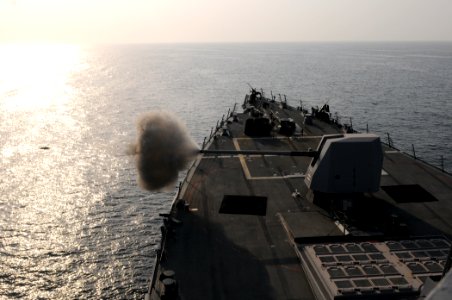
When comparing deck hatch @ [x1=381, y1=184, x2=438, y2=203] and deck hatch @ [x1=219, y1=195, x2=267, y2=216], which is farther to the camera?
deck hatch @ [x1=381, y1=184, x2=438, y2=203]

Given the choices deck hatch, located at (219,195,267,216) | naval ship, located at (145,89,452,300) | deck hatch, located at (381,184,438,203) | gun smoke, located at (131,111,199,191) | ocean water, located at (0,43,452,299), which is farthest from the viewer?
ocean water, located at (0,43,452,299)

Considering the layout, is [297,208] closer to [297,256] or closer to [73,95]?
[297,256]

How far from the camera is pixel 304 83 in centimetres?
13175

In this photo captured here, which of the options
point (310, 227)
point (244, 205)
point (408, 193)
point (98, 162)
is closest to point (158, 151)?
point (244, 205)

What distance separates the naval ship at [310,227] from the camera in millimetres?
15234

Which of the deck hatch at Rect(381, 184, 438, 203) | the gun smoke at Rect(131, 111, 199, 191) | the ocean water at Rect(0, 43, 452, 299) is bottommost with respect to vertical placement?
the ocean water at Rect(0, 43, 452, 299)

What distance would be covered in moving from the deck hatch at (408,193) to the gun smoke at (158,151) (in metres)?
13.2

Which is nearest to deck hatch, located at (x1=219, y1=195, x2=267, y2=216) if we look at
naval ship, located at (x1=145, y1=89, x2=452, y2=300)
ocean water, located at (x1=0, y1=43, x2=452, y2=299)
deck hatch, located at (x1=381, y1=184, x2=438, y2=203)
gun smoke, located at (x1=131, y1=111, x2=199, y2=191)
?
naval ship, located at (x1=145, y1=89, x2=452, y2=300)

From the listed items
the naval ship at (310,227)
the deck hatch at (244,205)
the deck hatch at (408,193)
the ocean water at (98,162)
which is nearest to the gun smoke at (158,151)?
the naval ship at (310,227)

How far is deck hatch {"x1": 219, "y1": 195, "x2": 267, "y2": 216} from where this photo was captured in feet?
73.7

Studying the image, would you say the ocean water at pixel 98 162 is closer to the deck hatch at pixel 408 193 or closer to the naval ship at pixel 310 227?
the naval ship at pixel 310 227

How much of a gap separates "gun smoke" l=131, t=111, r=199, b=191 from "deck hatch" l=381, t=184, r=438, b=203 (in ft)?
43.3

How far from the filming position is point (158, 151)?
62.7ft

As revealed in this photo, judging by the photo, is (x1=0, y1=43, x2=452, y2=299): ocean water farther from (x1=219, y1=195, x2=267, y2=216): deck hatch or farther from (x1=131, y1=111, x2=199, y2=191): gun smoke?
(x1=131, y1=111, x2=199, y2=191): gun smoke
